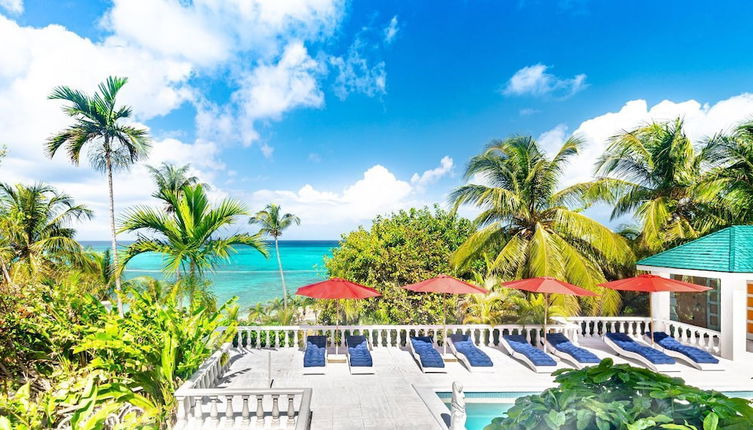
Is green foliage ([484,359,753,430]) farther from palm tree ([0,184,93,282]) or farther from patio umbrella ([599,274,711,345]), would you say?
palm tree ([0,184,93,282])

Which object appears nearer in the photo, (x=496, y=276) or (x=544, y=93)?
(x=496, y=276)

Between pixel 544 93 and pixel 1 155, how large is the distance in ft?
103

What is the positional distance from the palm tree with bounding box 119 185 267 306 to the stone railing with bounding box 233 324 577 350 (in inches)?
105

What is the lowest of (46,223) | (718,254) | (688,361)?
(688,361)

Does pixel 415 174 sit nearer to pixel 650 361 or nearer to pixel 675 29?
pixel 675 29

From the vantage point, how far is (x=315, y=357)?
9945 mm

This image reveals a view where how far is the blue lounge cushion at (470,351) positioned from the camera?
9.85 meters

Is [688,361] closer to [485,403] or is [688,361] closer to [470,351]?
[470,351]

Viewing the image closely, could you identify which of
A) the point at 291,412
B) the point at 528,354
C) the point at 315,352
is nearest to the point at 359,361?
the point at 315,352

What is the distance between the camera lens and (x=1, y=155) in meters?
8.97

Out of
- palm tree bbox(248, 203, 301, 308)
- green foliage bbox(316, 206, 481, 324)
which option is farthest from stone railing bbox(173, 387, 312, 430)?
palm tree bbox(248, 203, 301, 308)

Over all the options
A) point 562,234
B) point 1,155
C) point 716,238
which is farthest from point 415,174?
point 1,155

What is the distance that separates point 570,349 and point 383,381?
5086mm

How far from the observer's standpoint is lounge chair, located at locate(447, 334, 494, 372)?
983 centimetres
